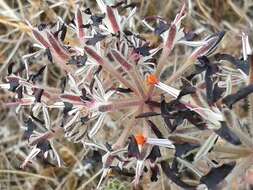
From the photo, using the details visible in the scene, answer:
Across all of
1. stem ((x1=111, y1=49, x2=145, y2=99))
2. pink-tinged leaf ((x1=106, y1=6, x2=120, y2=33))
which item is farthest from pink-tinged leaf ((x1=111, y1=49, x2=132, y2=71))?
pink-tinged leaf ((x1=106, y1=6, x2=120, y2=33))

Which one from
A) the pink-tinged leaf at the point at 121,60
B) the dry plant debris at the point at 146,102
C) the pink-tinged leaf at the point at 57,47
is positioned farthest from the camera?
the pink-tinged leaf at the point at 57,47

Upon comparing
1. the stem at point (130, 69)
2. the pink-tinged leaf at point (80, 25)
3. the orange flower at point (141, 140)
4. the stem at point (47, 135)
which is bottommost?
the orange flower at point (141, 140)

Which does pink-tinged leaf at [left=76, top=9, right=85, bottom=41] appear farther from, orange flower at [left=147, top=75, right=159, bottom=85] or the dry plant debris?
orange flower at [left=147, top=75, right=159, bottom=85]

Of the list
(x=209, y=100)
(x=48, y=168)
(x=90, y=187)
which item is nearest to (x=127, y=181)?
(x=90, y=187)

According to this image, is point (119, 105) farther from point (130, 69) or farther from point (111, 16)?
point (111, 16)

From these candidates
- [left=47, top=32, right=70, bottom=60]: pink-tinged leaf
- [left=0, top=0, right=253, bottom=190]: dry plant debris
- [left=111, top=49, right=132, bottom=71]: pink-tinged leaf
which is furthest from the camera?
[left=47, top=32, right=70, bottom=60]: pink-tinged leaf

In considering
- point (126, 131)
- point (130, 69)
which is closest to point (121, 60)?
point (130, 69)

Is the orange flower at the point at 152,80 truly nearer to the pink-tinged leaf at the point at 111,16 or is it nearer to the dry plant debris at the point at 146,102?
the dry plant debris at the point at 146,102

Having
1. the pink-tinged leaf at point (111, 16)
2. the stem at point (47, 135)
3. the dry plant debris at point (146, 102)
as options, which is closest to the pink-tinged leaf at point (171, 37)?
the dry plant debris at point (146, 102)
